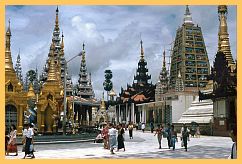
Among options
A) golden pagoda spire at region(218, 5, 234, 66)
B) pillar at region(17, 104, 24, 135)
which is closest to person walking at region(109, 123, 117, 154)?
pillar at region(17, 104, 24, 135)

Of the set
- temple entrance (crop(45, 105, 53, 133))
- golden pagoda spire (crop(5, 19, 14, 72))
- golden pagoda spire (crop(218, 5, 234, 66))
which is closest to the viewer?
golden pagoda spire (crop(5, 19, 14, 72))

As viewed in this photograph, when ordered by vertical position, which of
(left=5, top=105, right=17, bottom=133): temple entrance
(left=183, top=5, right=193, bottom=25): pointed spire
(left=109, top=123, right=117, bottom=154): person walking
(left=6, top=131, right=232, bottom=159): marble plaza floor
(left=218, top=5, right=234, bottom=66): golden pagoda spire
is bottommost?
(left=6, top=131, right=232, bottom=159): marble plaza floor

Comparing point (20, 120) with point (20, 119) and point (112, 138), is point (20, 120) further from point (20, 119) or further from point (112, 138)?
point (112, 138)

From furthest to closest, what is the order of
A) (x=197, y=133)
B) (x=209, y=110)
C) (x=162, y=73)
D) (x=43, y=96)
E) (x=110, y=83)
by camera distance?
(x=110, y=83)
(x=162, y=73)
(x=209, y=110)
(x=197, y=133)
(x=43, y=96)

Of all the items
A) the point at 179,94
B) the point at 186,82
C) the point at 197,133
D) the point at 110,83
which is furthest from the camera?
the point at 110,83

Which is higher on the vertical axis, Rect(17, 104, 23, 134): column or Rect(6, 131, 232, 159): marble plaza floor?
Rect(17, 104, 23, 134): column

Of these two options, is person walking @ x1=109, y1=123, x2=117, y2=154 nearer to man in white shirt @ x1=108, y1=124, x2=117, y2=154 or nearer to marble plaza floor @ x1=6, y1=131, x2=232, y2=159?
man in white shirt @ x1=108, y1=124, x2=117, y2=154

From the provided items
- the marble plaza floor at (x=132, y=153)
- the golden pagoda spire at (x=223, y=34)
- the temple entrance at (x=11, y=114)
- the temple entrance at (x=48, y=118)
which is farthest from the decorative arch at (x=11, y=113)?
the golden pagoda spire at (x=223, y=34)

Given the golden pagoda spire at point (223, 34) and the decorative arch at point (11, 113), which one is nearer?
the decorative arch at point (11, 113)

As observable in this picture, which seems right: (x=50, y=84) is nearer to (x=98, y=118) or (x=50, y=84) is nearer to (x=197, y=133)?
(x=197, y=133)

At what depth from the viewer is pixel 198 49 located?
67688 mm

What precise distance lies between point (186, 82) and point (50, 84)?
35.1 meters

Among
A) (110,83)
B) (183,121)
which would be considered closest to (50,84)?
(183,121)

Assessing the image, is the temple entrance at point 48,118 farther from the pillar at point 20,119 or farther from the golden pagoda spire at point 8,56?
the golden pagoda spire at point 8,56
